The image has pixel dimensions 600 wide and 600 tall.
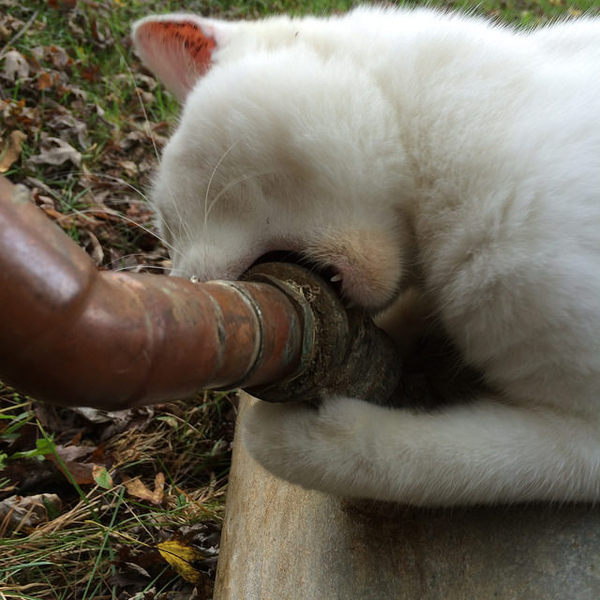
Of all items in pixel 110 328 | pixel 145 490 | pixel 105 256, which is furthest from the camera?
pixel 105 256

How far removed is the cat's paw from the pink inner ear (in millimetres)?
820

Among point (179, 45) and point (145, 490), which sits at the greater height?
point (179, 45)

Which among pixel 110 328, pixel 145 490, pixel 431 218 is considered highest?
pixel 110 328

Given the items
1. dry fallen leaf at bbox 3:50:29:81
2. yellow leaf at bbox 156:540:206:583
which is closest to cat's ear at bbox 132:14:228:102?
yellow leaf at bbox 156:540:206:583

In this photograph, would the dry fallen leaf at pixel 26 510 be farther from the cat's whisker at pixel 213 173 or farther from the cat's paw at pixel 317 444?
the cat's whisker at pixel 213 173

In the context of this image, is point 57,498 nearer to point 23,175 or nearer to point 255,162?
point 255,162

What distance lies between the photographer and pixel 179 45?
1554mm

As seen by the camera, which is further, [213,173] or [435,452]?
[213,173]

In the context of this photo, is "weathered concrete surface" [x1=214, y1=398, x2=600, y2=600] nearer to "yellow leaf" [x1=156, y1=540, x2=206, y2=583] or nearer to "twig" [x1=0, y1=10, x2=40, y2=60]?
"yellow leaf" [x1=156, y1=540, x2=206, y2=583]

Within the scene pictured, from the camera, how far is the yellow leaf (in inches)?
65.1

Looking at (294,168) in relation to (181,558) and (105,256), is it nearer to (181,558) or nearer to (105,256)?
(181,558)

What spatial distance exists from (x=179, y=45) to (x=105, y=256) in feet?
4.20

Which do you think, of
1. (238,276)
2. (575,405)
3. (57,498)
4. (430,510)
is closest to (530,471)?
(575,405)

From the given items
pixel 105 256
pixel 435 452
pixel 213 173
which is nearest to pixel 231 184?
pixel 213 173
